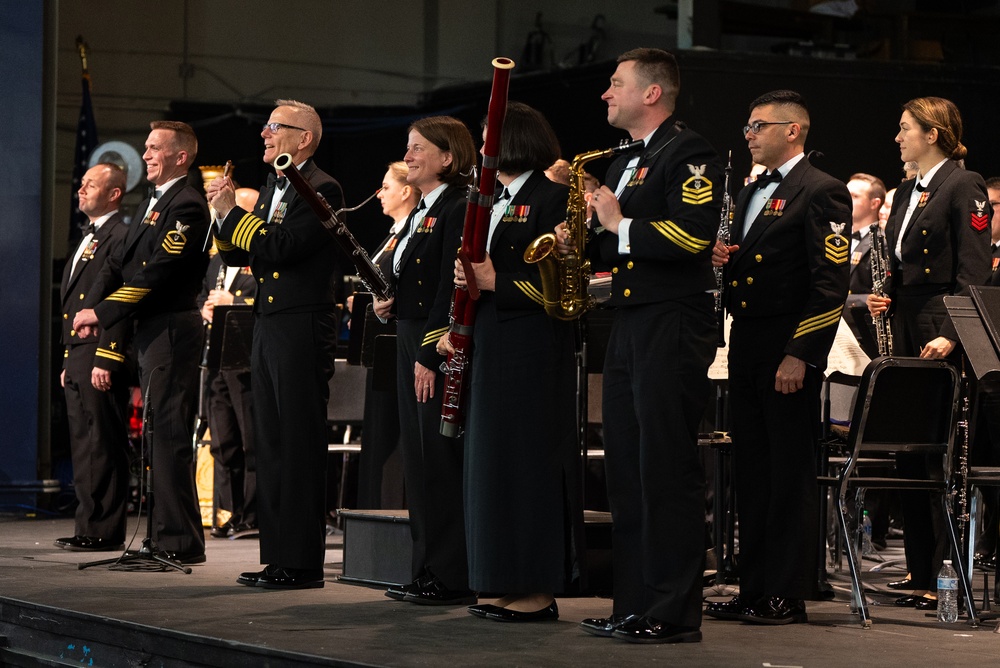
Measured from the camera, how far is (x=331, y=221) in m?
5.02

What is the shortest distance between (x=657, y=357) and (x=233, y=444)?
4.35m

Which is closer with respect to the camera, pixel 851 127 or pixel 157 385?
pixel 157 385

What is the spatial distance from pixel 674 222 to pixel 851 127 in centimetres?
695

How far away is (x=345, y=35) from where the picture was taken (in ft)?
45.4

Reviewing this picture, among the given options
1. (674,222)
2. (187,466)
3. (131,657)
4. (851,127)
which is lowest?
(131,657)

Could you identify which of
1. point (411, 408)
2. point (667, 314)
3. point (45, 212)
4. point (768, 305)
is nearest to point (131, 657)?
point (411, 408)

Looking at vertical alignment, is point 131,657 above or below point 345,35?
below

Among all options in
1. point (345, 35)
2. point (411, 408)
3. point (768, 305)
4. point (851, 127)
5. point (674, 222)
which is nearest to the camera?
point (674, 222)

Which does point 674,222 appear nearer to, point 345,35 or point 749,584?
point 749,584

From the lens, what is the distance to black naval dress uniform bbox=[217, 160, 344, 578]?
5.15 meters

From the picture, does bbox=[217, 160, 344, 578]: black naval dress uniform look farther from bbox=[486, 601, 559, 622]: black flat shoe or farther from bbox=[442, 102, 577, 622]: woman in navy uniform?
bbox=[486, 601, 559, 622]: black flat shoe

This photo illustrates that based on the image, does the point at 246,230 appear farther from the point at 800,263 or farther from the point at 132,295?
the point at 800,263

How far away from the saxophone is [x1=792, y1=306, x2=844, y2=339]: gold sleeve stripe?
0.70 metres

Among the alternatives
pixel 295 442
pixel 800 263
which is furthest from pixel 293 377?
pixel 800 263
